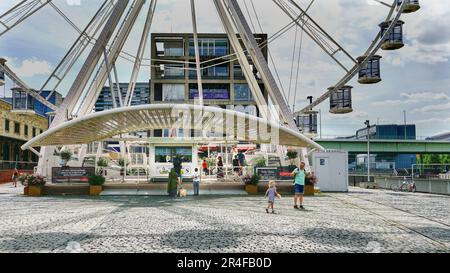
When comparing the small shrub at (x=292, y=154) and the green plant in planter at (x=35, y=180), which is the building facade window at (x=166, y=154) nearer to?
the small shrub at (x=292, y=154)

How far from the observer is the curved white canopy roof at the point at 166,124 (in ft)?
73.0

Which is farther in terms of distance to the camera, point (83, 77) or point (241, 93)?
point (241, 93)

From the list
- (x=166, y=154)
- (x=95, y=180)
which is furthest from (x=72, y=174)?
(x=166, y=154)

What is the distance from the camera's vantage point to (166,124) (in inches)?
1177

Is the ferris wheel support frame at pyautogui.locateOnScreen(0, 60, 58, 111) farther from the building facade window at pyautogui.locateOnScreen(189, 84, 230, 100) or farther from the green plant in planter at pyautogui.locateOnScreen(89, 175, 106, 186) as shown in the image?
the building facade window at pyautogui.locateOnScreen(189, 84, 230, 100)

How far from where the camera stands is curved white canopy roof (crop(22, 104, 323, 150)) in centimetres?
2225

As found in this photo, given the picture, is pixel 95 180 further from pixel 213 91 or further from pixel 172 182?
pixel 213 91

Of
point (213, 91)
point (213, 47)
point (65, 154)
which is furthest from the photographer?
point (213, 47)

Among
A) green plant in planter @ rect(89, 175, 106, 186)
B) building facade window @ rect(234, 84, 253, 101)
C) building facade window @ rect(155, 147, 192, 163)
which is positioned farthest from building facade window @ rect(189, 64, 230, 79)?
green plant in planter @ rect(89, 175, 106, 186)

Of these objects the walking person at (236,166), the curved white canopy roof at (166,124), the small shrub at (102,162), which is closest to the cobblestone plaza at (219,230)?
the curved white canopy roof at (166,124)

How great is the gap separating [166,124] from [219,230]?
1953 centimetres

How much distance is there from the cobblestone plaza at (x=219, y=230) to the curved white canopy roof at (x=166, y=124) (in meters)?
6.76

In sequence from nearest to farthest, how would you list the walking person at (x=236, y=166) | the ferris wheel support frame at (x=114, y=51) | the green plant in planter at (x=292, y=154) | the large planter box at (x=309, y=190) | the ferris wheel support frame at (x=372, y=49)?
the large planter box at (x=309, y=190), the ferris wheel support frame at (x=372, y=49), the ferris wheel support frame at (x=114, y=51), the green plant in planter at (x=292, y=154), the walking person at (x=236, y=166)
